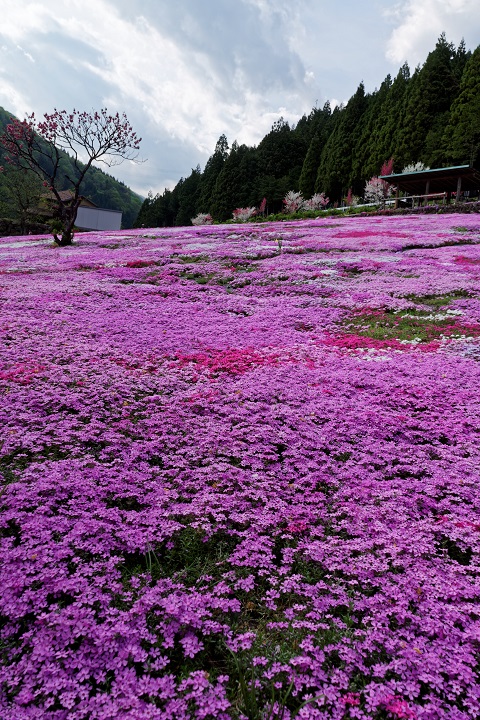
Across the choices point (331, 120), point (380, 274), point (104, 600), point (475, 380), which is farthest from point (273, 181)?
point (104, 600)

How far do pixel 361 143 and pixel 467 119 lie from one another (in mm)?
18635

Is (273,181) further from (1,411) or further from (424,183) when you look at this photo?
(1,411)

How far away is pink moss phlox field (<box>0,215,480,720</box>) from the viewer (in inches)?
115

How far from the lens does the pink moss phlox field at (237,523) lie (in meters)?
2.93

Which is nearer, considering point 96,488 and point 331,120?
point 96,488

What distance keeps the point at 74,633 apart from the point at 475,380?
781 cm

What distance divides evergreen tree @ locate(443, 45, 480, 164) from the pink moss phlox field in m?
56.0

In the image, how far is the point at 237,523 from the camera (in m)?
4.62

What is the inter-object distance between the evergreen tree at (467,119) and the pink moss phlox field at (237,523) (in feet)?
184

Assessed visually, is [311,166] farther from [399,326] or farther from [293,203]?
[399,326]

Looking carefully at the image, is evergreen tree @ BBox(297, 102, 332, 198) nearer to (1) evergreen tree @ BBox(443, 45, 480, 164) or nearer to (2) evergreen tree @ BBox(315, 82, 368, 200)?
(2) evergreen tree @ BBox(315, 82, 368, 200)

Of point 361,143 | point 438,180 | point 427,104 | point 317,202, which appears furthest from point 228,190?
point 438,180

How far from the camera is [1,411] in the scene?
6.15 m

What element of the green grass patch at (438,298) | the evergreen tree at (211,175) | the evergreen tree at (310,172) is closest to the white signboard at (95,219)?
the evergreen tree at (211,175)
